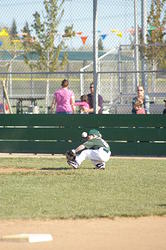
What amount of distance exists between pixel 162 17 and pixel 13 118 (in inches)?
258

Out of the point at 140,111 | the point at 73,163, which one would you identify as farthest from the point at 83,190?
the point at 140,111

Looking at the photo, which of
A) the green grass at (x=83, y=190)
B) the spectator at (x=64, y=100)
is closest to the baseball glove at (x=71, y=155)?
the green grass at (x=83, y=190)

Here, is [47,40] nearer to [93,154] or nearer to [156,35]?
[156,35]

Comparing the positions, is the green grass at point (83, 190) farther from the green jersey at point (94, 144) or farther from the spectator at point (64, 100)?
the spectator at point (64, 100)

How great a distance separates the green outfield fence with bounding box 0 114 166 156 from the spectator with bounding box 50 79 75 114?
314 mm

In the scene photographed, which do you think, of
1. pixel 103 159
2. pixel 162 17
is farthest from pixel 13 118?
pixel 162 17

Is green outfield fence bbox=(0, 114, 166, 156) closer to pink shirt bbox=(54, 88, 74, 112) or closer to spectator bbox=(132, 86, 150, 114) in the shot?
pink shirt bbox=(54, 88, 74, 112)

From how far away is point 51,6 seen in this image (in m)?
25.1

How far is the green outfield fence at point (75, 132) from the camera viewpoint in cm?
1927

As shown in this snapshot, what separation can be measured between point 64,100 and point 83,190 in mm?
7260

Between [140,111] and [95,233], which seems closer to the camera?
[95,233]

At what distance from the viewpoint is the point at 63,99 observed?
64.7ft

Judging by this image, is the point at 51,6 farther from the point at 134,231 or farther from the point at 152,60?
the point at 134,231

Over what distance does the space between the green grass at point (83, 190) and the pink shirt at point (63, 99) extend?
234 centimetres
